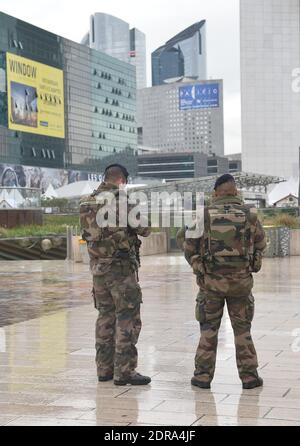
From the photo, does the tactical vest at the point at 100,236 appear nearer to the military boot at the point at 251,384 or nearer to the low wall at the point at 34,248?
the military boot at the point at 251,384

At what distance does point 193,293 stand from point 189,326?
14.5 ft

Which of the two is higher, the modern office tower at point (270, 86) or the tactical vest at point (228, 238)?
the modern office tower at point (270, 86)

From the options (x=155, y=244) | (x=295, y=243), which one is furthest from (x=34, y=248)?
(x=295, y=243)

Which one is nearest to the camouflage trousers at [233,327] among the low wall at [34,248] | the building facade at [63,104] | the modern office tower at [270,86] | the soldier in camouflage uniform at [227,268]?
the soldier in camouflage uniform at [227,268]

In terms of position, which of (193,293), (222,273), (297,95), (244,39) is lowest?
(193,293)

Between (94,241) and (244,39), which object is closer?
(94,241)

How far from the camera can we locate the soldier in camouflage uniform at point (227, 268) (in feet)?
21.2

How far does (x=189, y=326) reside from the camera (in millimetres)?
10312

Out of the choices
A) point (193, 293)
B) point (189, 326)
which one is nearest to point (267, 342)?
point (189, 326)

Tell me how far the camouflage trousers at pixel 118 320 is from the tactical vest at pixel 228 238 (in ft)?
2.24

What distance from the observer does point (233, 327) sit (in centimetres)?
655

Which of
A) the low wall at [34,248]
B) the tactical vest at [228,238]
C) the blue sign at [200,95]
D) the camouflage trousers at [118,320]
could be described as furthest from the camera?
the blue sign at [200,95]

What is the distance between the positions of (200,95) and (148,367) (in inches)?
7315
